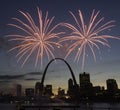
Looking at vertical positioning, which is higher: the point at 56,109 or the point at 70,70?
the point at 70,70

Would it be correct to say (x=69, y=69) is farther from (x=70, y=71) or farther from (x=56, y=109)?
(x=56, y=109)

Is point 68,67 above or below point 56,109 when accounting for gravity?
above

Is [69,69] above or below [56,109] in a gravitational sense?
above

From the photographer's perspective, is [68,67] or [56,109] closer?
[56,109]

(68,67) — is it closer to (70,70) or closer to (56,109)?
(70,70)

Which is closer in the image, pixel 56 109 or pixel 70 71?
pixel 56 109

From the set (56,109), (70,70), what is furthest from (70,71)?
(56,109)

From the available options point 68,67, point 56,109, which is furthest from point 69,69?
point 56,109
